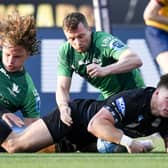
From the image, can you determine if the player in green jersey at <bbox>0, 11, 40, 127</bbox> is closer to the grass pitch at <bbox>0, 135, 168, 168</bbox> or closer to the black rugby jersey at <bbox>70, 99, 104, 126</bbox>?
the black rugby jersey at <bbox>70, 99, 104, 126</bbox>

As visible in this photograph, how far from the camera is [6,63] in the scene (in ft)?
16.0

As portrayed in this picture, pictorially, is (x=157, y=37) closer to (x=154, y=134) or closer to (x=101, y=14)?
(x=154, y=134)

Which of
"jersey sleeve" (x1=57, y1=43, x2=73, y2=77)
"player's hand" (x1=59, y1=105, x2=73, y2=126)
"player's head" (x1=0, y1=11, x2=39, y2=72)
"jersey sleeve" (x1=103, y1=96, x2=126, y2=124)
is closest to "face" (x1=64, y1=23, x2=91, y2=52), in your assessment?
"jersey sleeve" (x1=57, y1=43, x2=73, y2=77)

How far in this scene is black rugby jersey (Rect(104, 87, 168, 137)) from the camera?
164 inches

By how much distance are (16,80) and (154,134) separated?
1.02 meters

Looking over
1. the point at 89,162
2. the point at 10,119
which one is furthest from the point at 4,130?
the point at 89,162

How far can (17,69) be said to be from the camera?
4.98m

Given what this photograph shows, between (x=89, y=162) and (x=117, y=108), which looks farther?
(x=117, y=108)

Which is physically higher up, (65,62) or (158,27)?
(158,27)

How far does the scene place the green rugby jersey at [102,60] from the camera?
510 centimetres

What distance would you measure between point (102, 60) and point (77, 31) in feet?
0.96

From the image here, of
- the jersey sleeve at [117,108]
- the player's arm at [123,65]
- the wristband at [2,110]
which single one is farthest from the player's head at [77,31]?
the jersey sleeve at [117,108]

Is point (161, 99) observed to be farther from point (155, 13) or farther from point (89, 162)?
point (155, 13)

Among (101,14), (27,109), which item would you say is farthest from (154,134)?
(101,14)
